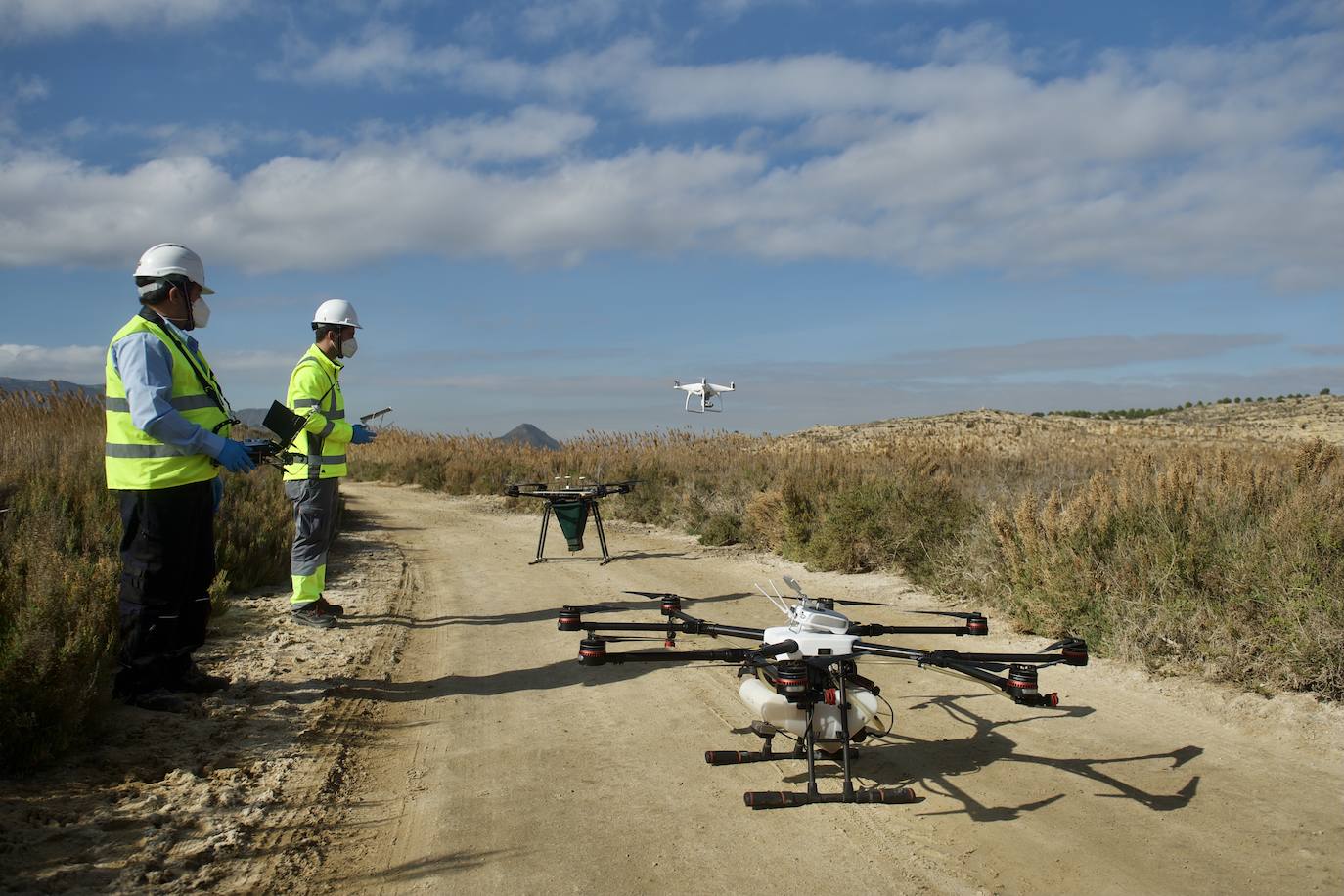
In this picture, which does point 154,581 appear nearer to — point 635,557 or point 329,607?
point 329,607

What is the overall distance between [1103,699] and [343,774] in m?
4.78

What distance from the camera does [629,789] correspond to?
177 inches

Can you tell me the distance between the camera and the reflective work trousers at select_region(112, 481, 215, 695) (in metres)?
5.29

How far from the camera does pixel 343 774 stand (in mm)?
4633

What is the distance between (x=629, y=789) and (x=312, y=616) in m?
4.38

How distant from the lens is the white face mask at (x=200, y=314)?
19.2ft

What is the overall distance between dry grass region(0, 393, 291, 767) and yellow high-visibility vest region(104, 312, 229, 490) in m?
0.79

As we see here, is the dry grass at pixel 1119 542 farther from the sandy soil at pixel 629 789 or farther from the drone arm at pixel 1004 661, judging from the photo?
the drone arm at pixel 1004 661

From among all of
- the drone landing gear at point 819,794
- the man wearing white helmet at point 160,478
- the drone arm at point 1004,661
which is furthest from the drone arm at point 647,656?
the man wearing white helmet at point 160,478

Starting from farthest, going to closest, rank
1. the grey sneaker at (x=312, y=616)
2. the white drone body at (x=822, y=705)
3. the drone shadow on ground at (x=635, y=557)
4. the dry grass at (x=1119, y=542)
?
the drone shadow on ground at (x=635, y=557), the grey sneaker at (x=312, y=616), the dry grass at (x=1119, y=542), the white drone body at (x=822, y=705)

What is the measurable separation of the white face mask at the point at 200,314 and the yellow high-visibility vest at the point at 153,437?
296mm

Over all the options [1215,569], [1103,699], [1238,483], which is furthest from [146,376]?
[1238,483]

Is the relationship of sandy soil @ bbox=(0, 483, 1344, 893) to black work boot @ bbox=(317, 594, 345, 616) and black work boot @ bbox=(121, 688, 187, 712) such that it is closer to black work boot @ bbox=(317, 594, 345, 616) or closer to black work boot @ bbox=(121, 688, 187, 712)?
black work boot @ bbox=(121, 688, 187, 712)

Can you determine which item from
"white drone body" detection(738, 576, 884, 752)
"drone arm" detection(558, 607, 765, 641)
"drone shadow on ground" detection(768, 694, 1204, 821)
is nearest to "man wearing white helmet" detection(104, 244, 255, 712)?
"drone arm" detection(558, 607, 765, 641)
